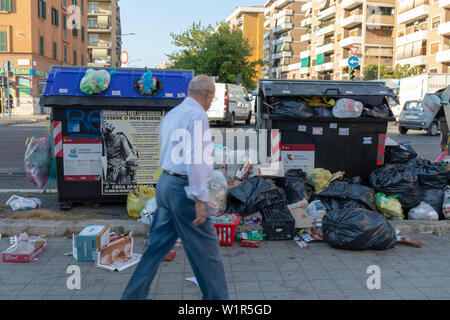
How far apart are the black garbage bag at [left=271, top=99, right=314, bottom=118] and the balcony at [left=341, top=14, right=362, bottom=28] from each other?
2241 inches

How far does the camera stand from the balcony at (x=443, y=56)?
Result: 134ft

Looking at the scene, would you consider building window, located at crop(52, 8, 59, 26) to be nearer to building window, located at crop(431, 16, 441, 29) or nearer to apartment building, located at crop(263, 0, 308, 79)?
building window, located at crop(431, 16, 441, 29)

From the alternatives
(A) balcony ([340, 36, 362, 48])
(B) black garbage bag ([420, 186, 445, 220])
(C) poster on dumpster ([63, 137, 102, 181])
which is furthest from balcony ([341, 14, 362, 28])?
(C) poster on dumpster ([63, 137, 102, 181])

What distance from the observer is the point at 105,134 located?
5.56m

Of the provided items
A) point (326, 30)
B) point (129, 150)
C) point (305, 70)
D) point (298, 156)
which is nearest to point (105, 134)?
point (129, 150)

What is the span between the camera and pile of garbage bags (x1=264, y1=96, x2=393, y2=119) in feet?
21.1

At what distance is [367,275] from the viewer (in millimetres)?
3904

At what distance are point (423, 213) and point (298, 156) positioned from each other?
1875 mm

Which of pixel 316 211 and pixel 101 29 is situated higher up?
pixel 101 29

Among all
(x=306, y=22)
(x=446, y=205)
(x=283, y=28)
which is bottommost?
(x=446, y=205)

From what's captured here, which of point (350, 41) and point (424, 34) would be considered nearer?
point (424, 34)

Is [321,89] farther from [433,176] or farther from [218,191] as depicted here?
[218,191]

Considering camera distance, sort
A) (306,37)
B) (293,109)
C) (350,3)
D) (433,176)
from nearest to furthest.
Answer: (433,176) < (293,109) < (350,3) < (306,37)
